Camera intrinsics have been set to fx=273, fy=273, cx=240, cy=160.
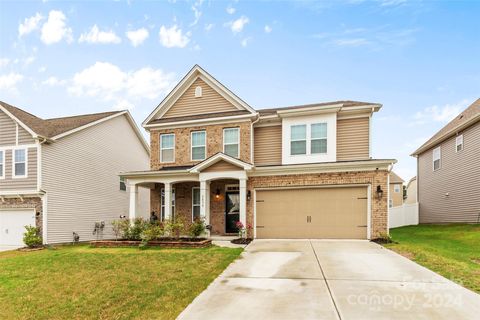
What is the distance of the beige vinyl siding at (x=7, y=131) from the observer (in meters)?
14.2

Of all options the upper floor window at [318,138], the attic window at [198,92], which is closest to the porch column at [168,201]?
the attic window at [198,92]

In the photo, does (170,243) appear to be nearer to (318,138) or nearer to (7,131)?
(318,138)

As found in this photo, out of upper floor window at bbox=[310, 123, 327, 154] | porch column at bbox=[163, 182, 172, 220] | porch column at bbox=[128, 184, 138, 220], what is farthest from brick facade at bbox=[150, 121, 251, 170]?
upper floor window at bbox=[310, 123, 327, 154]

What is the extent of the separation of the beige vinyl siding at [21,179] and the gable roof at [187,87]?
5.63 meters

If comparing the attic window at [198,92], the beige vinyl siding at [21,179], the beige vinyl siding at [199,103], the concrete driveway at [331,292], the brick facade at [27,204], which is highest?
the attic window at [198,92]

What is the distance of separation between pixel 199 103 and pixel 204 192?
4982mm

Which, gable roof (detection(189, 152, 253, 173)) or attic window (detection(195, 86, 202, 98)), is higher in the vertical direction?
attic window (detection(195, 86, 202, 98))

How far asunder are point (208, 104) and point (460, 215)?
1595 cm

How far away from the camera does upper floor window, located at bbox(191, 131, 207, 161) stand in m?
13.9

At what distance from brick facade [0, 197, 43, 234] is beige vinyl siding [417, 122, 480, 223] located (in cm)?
2259

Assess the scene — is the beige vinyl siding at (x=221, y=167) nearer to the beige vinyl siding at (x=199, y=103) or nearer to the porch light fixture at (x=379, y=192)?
the beige vinyl siding at (x=199, y=103)

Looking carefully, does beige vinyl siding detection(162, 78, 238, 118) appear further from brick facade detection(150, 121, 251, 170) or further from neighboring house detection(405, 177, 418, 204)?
neighboring house detection(405, 177, 418, 204)

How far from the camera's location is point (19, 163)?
1395 centimetres

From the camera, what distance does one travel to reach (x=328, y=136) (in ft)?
41.4
